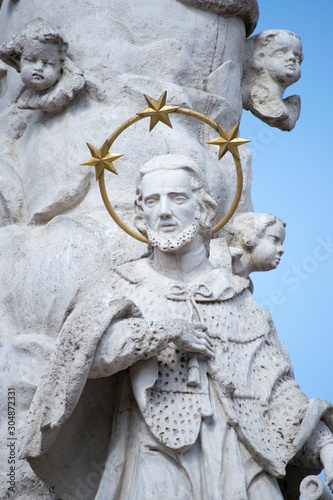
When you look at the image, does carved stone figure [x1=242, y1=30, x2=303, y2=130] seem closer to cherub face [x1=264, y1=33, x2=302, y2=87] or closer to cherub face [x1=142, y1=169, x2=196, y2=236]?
cherub face [x1=264, y1=33, x2=302, y2=87]

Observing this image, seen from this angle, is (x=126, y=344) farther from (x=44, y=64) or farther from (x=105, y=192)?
(x=44, y=64)

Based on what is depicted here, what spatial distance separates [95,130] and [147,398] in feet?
5.63

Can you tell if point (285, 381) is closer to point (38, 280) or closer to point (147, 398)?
point (147, 398)

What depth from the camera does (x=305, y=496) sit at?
231 inches

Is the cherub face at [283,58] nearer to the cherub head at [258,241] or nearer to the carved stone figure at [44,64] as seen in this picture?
the cherub head at [258,241]

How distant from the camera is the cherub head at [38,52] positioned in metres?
7.01

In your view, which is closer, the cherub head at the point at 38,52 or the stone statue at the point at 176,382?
the stone statue at the point at 176,382

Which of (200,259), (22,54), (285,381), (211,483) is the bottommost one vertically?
(211,483)

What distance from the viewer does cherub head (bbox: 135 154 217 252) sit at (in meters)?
6.21

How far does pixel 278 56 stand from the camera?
7.77m

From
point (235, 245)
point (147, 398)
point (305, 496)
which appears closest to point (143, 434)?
point (147, 398)

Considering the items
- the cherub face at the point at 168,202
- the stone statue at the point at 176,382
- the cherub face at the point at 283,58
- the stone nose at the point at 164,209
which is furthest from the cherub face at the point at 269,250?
the stone nose at the point at 164,209

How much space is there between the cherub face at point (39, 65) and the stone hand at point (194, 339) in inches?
68.2

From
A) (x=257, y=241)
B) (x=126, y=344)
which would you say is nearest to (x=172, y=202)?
(x=126, y=344)
